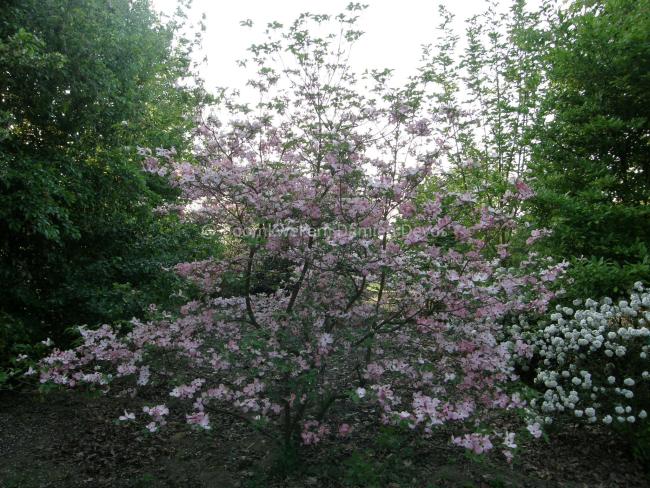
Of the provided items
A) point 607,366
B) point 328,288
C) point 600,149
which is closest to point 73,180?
point 328,288

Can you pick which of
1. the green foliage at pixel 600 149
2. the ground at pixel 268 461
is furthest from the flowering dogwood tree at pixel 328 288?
the green foliage at pixel 600 149

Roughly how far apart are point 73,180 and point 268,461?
3.52 metres

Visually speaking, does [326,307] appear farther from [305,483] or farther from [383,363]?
[305,483]

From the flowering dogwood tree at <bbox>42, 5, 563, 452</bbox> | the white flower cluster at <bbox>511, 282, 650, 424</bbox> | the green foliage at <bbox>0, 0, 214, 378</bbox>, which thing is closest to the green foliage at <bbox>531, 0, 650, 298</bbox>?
the white flower cluster at <bbox>511, 282, 650, 424</bbox>

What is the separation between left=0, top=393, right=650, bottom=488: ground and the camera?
10.5 ft

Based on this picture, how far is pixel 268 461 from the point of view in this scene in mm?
3400

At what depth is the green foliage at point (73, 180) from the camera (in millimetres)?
4188

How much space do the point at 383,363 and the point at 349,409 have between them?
141 cm

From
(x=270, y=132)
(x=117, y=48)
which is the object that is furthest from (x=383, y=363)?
(x=117, y=48)

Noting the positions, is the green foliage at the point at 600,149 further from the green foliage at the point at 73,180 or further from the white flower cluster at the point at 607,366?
the green foliage at the point at 73,180

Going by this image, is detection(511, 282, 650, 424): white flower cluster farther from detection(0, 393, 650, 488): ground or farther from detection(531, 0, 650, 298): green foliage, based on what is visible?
detection(531, 0, 650, 298): green foliage

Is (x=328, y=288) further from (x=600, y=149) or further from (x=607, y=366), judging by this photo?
(x=600, y=149)

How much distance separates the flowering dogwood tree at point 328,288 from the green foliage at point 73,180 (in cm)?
72

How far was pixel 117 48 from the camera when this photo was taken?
532 cm
